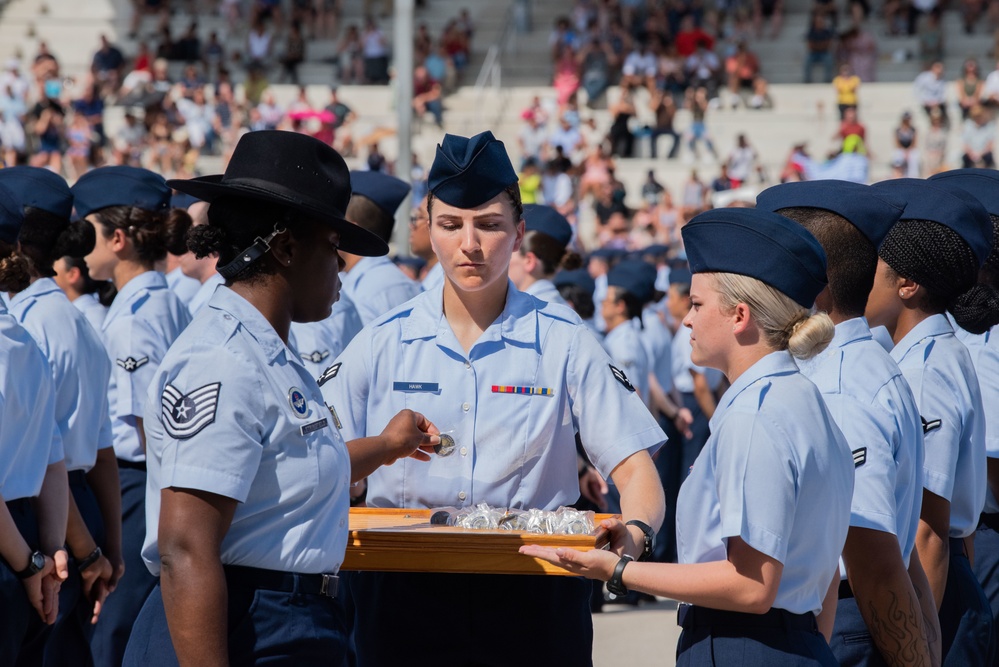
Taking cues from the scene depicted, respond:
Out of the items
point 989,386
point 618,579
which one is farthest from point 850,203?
point 989,386

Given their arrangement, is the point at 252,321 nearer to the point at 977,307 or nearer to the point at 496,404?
the point at 496,404

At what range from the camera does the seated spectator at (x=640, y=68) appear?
26000 mm

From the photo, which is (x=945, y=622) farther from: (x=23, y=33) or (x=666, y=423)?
(x=23, y=33)

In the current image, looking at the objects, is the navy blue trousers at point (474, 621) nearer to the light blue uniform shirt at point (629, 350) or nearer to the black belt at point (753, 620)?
the black belt at point (753, 620)

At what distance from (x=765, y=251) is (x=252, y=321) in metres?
1.11

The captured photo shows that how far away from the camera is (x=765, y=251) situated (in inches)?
114

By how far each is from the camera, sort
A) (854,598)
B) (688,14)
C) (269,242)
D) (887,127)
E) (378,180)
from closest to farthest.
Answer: (269,242)
(854,598)
(378,180)
(887,127)
(688,14)

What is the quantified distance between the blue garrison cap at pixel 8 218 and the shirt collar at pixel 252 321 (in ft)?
4.40

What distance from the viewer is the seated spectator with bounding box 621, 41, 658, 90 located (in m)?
26.0

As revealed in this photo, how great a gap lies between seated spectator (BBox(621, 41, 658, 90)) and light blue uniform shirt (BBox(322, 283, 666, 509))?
2288 centimetres

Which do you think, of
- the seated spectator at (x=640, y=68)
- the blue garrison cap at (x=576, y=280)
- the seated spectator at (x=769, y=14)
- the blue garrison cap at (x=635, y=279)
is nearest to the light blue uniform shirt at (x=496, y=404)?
the blue garrison cap at (x=576, y=280)

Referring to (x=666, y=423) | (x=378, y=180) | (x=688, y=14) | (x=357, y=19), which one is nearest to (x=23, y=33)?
(x=357, y=19)

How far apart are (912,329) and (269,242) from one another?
190 cm

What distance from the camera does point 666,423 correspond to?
1087cm
